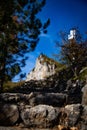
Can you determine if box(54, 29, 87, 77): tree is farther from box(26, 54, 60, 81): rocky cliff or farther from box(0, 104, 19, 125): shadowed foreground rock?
box(0, 104, 19, 125): shadowed foreground rock

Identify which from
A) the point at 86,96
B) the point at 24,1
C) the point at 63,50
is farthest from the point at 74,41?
the point at 86,96

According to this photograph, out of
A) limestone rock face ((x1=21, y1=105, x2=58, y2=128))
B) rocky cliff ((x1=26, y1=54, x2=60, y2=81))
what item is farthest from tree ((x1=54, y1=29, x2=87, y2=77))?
limestone rock face ((x1=21, y1=105, x2=58, y2=128))

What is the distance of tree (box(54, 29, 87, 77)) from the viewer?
4162 centimetres

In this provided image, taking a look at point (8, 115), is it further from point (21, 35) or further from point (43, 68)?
point (43, 68)

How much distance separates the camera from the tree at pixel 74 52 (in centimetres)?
4162

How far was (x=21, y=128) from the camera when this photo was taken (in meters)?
14.2

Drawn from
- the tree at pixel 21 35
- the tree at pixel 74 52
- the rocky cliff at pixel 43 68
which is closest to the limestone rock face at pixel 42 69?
the rocky cliff at pixel 43 68

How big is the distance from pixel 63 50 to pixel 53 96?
25381 millimetres

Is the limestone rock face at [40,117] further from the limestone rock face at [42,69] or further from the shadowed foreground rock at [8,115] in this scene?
the limestone rock face at [42,69]

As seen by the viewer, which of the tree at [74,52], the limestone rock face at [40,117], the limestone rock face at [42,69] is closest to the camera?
the limestone rock face at [40,117]

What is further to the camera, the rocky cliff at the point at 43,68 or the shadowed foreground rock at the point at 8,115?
the rocky cliff at the point at 43,68

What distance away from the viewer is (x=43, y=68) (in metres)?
53.3

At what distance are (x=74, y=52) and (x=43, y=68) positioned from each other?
12557mm

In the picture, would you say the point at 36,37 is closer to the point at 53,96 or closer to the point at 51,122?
the point at 53,96
